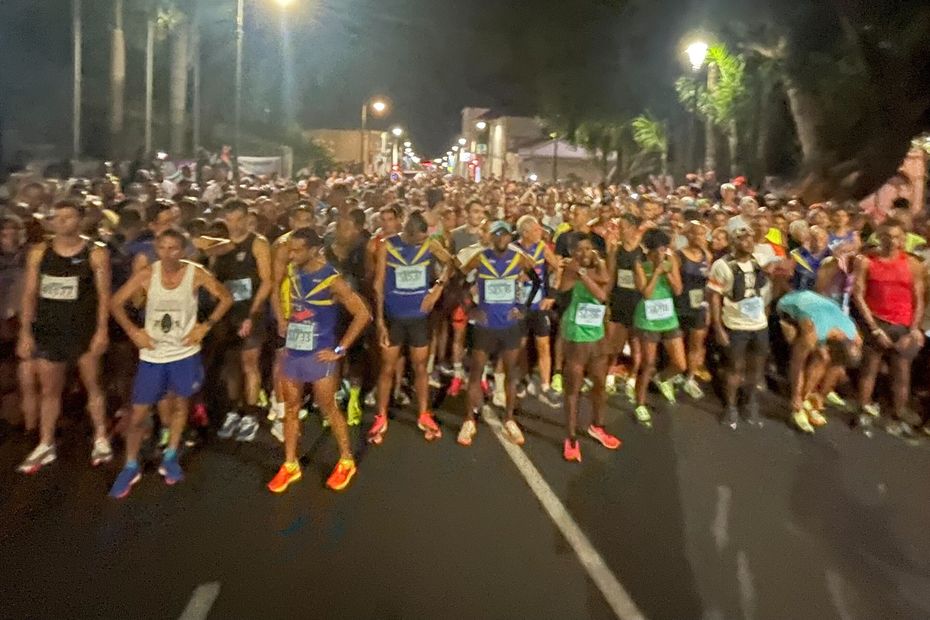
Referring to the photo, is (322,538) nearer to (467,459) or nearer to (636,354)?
(467,459)

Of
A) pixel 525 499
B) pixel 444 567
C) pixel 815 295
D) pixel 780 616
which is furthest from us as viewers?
pixel 815 295

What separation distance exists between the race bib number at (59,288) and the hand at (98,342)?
32 centimetres

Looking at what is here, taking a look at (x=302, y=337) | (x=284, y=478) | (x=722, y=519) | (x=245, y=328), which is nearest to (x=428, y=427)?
(x=284, y=478)

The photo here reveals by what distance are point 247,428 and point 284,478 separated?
4.27 ft

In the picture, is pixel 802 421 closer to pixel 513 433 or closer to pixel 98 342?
pixel 513 433

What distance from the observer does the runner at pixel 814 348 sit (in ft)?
27.0

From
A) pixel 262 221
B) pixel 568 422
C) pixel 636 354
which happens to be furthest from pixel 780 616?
pixel 262 221

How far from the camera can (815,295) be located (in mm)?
8508

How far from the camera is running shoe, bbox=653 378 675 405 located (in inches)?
360

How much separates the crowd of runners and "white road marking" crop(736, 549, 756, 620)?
1997mm

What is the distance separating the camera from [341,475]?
6.53m

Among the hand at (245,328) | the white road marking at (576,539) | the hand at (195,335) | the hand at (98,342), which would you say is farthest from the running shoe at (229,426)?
the white road marking at (576,539)

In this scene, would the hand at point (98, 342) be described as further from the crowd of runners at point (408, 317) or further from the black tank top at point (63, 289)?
the black tank top at point (63, 289)

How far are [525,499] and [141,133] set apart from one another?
99.4ft
